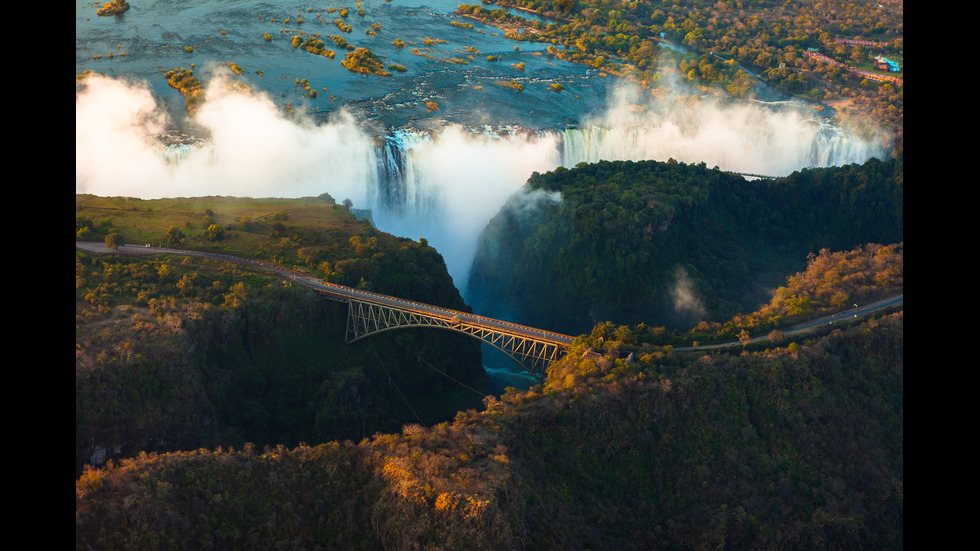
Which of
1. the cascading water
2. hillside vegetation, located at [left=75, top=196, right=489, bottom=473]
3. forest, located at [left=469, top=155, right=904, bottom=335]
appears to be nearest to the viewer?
hillside vegetation, located at [left=75, top=196, right=489, bottom=473]

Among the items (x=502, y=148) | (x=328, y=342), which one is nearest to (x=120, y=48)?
(x=502, y=148)

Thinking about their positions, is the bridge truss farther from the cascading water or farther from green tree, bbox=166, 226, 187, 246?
the cascading water

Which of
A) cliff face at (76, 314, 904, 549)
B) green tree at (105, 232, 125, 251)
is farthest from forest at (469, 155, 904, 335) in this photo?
green tree at (105, 232, 125, 251)

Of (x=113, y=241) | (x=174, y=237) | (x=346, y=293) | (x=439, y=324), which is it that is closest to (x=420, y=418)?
(x=439, y=324)

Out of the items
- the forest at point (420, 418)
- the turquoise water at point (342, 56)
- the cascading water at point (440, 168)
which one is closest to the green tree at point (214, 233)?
the forest at point (420, 418)

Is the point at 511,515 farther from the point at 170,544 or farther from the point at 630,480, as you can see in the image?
the point at 170,544

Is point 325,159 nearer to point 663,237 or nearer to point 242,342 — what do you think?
point 242,342
